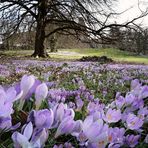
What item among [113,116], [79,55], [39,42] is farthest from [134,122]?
[79,55]

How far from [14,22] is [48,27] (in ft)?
21.7

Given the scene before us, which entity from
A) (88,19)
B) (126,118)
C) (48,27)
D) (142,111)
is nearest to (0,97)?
(126,118)

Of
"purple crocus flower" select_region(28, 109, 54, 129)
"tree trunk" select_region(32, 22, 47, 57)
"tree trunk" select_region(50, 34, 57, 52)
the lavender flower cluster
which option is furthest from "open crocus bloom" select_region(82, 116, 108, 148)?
"tree trunk" select_region(50, 34, 57, 52)

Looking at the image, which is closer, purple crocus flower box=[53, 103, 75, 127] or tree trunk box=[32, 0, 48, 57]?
purple crocus flower box=[53, 103, 75, 127]

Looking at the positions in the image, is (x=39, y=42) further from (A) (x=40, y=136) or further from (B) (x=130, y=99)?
(A) (x=40, y=136)

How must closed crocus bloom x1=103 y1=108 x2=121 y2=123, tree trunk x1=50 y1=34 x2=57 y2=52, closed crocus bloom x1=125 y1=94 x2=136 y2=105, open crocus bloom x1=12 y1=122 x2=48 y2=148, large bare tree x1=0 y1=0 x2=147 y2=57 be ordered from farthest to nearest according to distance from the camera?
tree trunk x1=50 y1=34 x2=57 y2=52 < large bare tree x1=0 y1=0 x2=147 y2=57 < closed crocus bloom x1=125 y1=94 x2=136 y2=105 < closed crocus bloom x1=103 y1=108 x2=121 y2=123 < open crocus bloom x1=12 y1=122 x2=48 y2=148

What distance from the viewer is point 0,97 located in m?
0.97

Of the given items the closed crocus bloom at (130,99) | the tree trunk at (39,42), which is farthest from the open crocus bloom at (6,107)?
the tree trunk at (39,42)

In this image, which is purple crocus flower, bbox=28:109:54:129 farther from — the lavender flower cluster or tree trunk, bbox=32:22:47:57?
tree trunk, bbox=32:22:47:57

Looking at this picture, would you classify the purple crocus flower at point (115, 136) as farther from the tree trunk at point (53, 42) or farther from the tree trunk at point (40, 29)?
the tree trunk at point (53, 42)

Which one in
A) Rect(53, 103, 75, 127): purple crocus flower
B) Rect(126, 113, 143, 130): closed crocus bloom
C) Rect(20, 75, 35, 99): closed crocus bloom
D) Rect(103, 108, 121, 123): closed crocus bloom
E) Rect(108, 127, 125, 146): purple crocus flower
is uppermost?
Rect(20, 75, 35, 99): closed crocus bloom

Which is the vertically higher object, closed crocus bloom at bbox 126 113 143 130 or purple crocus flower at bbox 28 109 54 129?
purple crocus flower at bbox 28 109 54 129

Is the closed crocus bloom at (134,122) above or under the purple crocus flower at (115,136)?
above

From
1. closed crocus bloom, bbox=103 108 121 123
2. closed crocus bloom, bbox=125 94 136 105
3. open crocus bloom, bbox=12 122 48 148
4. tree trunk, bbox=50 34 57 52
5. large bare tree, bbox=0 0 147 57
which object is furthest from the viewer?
tree trunk, bbox=50 34 57 52
